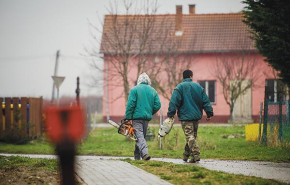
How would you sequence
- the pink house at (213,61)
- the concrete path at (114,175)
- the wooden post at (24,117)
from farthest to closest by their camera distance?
the pink house at (213,61) → the wooden post at (24,117) → the concrete path at (114,175)

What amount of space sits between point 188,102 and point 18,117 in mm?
10450

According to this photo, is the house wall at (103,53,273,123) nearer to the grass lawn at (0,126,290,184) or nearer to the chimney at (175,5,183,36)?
the chimney at (175,5,183,36)

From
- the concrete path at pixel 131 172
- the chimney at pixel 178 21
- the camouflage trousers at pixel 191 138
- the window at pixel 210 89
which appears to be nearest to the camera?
the concrete path at pixel 131 172

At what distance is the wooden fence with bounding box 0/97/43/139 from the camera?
1931 centimetres

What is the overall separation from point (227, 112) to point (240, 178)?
28527 mm

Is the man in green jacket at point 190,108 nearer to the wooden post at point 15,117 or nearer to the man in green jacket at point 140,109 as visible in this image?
the man in green jacket at point 140,109

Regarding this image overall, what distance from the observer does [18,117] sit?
19500 millimetres

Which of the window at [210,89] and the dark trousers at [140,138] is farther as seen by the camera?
the window at [210,89]

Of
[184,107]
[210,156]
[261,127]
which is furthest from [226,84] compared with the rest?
[184,107]

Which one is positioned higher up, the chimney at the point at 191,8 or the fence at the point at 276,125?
the chimney at the point at 191,8

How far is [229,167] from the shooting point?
977 cm

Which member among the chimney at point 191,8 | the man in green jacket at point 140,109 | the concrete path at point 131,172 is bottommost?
the concrete path at point 131,172

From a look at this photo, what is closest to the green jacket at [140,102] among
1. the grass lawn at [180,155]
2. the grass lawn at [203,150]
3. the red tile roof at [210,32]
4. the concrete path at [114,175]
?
the grass lawn at [180,155]

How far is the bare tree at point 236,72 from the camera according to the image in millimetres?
31078
